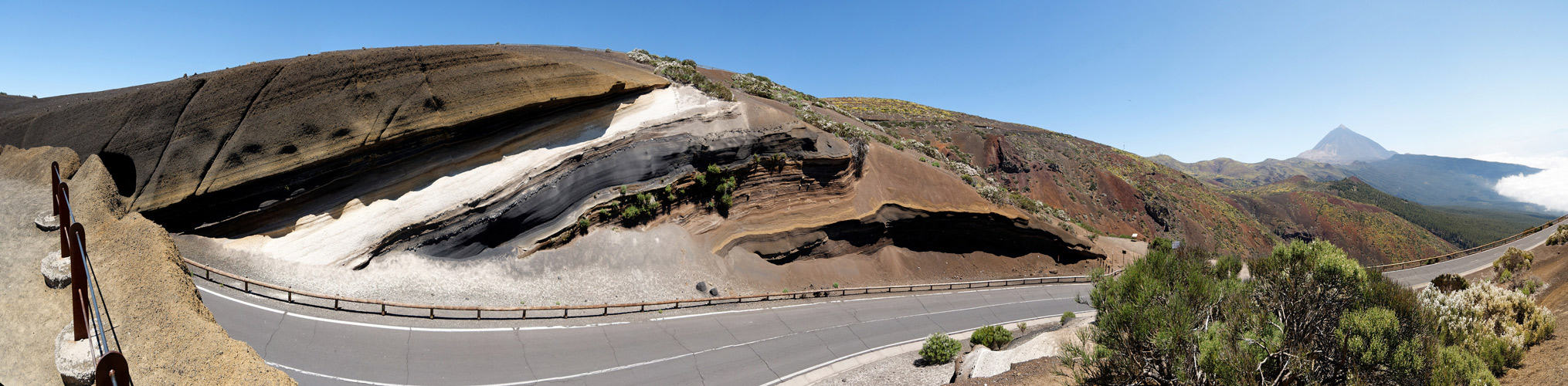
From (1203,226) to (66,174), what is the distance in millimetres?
83184

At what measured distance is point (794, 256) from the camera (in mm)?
24031

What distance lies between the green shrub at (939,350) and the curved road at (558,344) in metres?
1.92

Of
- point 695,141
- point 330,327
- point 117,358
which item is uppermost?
point 695,141

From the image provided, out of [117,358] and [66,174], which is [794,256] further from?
[117,358]

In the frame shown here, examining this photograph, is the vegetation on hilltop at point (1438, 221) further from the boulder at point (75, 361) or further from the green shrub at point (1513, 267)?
the boulder at point (75, 361)

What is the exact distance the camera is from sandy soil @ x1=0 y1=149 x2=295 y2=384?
3.35m

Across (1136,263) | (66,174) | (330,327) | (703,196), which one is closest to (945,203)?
(703,196)

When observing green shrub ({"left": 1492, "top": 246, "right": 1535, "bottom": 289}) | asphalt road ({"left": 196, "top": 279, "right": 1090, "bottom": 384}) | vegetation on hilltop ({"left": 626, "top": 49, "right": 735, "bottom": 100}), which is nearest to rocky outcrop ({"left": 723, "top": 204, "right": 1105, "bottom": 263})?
asphalt road ({"left": 196, "top": 279, "right": 1090, "bottom": 384})

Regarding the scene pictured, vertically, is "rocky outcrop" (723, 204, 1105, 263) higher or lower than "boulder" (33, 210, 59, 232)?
lower

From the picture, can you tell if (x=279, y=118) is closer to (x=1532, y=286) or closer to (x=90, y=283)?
(x=90, y=283)

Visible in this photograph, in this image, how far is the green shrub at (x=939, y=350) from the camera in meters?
16.3

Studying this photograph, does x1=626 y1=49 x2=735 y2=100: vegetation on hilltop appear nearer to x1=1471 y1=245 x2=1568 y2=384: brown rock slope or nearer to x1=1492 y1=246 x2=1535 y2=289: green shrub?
x1=1471 y1=245 x2=1568 y2=384: brown rock slope

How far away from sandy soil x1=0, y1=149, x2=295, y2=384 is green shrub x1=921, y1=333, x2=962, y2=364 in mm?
15577

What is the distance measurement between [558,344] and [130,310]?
10.8 m
